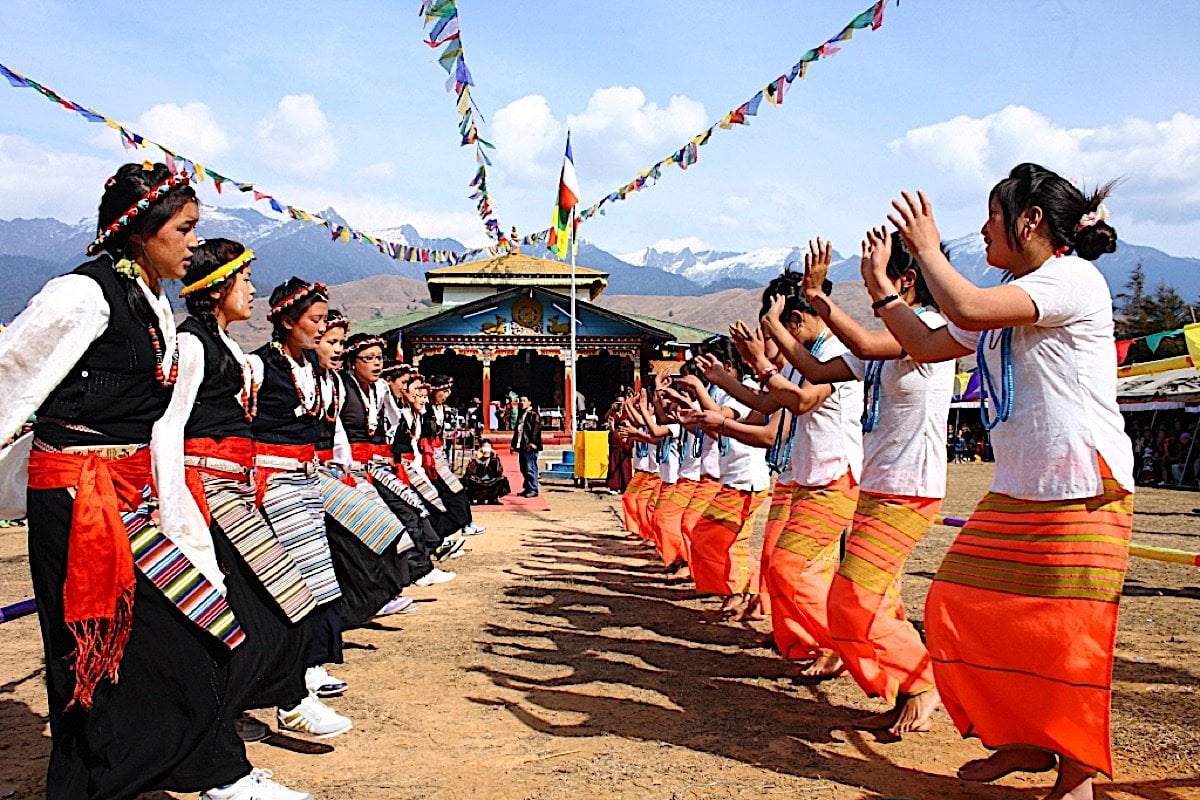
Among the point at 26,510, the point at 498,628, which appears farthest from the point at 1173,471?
the point at 26,510

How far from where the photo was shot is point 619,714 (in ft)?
15.5

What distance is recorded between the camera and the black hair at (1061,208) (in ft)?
10.3

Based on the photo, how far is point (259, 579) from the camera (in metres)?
3.76

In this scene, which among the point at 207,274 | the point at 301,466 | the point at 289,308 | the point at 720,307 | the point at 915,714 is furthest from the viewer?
the point at 720,307

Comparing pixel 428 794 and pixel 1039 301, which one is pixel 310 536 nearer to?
pixel 428 794

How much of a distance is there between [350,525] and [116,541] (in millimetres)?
2661

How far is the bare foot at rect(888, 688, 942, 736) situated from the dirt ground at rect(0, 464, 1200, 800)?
0.08 meters

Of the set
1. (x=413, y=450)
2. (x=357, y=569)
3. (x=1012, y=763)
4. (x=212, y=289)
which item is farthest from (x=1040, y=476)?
(x=413, y=450)

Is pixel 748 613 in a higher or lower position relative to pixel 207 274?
lower

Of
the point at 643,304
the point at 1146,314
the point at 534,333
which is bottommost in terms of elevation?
the point at 534,333

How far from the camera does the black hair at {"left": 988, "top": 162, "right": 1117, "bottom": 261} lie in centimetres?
312

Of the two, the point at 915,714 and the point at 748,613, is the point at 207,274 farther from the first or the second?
the point at 748,613

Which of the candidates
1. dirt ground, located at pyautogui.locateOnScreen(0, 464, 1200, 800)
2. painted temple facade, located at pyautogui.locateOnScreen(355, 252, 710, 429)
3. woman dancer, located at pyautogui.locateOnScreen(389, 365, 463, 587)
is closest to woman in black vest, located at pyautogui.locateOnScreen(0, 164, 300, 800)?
dirt ground, located at pyautogui.locateOnScreen(0, 464, 1200, 800)

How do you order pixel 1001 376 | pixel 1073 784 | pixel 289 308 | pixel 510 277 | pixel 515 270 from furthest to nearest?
1. pixel 515 270
2. pixel 510 277
3. pixel 289 308
4. pixel 1001 376
5. pixel 1073 784
